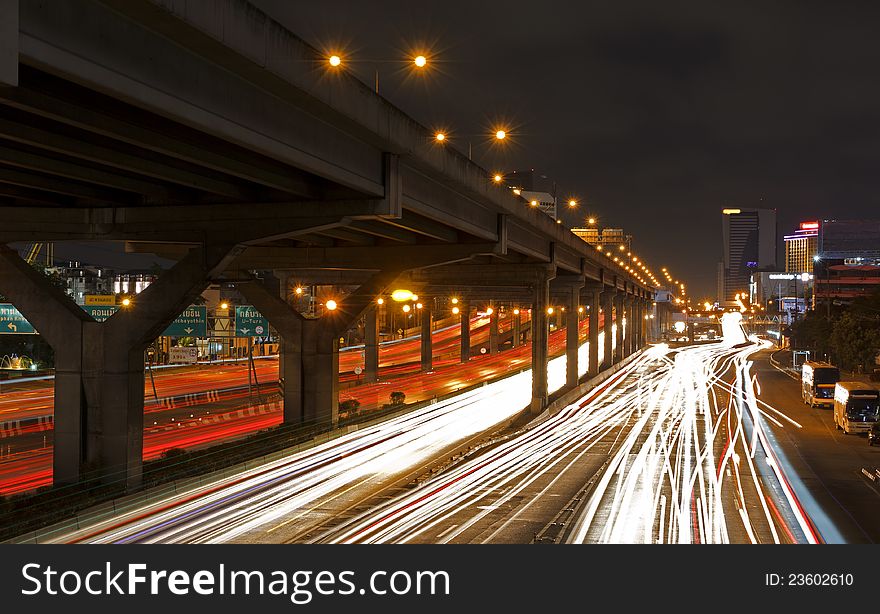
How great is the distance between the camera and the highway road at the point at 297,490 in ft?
62.3

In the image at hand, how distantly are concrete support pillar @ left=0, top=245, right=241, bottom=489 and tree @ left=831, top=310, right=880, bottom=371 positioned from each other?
6653 centimetres

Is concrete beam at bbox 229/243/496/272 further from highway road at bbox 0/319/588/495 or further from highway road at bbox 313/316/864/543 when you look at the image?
highway road at bbox 0/319/588/495

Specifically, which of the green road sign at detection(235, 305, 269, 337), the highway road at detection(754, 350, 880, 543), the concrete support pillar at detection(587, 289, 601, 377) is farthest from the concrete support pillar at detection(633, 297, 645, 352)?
the green road sign at detection(235, 305, 269, 337)

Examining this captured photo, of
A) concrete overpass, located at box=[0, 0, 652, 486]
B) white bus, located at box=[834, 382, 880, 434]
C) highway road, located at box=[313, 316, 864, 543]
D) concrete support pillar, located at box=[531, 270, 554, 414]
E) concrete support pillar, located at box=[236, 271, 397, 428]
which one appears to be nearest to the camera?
concrete overpass, located at box=[0, 0, 652, 486]

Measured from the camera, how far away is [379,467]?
28.5 m

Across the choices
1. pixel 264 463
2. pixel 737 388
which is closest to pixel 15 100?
pixel 264 463

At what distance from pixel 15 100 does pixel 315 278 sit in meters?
51.8

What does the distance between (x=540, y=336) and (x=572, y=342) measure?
47.6 ft

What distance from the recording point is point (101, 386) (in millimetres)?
23984

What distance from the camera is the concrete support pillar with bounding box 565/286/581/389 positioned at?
64000 mm

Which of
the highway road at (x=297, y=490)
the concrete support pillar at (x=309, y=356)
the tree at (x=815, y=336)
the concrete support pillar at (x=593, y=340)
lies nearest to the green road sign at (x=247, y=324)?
the concrete support pillar at (x=309, y=356)

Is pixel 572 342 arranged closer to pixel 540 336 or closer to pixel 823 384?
pixel 540 336

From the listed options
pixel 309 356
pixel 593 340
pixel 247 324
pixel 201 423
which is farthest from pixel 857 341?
pixel 201 423

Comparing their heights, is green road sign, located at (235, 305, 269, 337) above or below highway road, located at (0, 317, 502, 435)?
above
